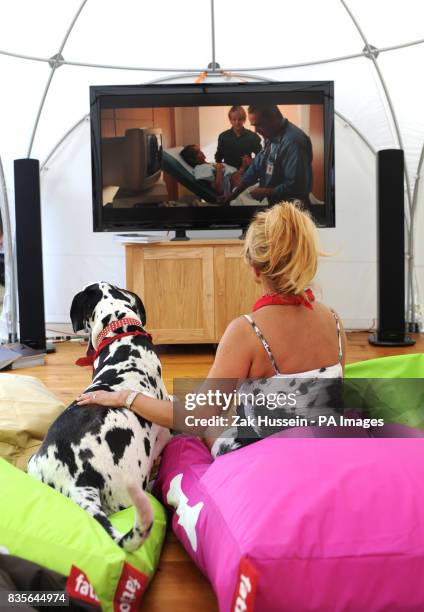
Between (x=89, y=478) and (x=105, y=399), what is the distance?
11.1 inches

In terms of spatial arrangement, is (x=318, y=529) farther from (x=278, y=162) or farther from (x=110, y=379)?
(x=278, y=162)

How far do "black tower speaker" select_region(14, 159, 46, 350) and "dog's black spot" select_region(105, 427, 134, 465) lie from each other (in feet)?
12.9

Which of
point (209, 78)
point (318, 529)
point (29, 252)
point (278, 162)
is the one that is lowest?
point (318, 529)

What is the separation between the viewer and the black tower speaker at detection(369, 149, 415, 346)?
20.2 feet

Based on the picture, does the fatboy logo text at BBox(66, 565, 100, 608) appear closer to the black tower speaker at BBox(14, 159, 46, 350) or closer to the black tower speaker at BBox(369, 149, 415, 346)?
the black tower speaker at BBox(14, 159, 46, 350)

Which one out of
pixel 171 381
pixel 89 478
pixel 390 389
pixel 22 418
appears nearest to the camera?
pixel 89 478

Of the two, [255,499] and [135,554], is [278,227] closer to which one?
[255,499]

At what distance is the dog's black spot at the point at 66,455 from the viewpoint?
2330mm

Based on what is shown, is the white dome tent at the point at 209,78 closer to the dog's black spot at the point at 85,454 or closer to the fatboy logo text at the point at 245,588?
the dog's black spot at the point at 85,454

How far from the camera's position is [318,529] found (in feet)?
6.25

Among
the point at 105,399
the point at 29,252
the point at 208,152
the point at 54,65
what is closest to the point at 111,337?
the point at 105,399

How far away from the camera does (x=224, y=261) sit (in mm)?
6129

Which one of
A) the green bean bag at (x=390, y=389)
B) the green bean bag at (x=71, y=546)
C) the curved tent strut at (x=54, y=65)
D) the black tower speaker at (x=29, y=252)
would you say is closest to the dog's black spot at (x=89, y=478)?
the green bean bag at (x=71, y=546)

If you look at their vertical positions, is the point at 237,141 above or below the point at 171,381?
above
